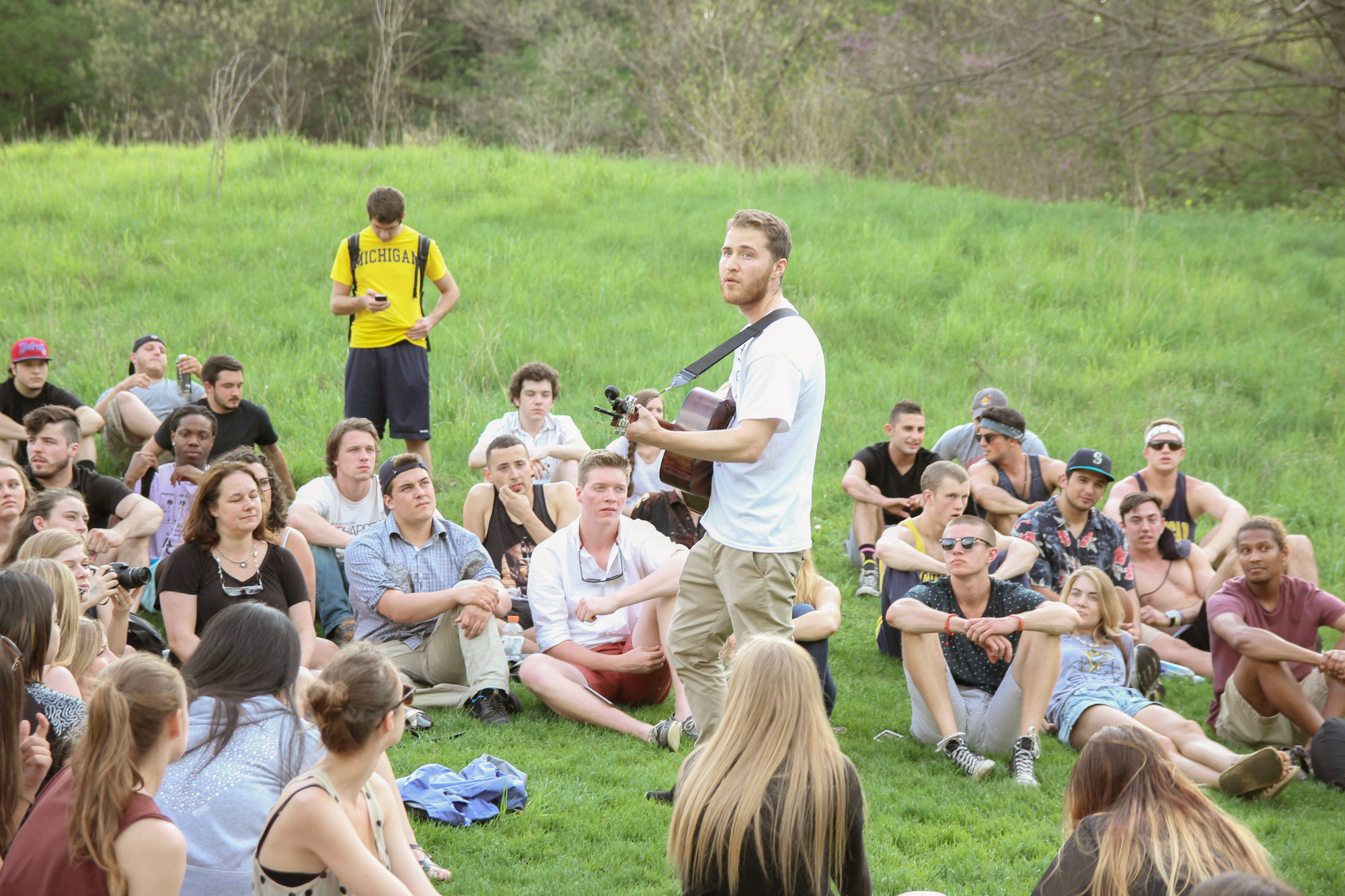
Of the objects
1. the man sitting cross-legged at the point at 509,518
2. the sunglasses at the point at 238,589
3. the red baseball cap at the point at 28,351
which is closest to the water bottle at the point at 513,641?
the man sitting cross-legged at the point at 509,518

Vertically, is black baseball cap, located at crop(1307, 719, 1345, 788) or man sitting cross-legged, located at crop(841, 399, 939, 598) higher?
man sitting cross-legged, located at crop(841, 399, 939, 598)

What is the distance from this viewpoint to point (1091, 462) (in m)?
6.46

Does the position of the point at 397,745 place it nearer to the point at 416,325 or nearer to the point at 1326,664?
the point at 416,325

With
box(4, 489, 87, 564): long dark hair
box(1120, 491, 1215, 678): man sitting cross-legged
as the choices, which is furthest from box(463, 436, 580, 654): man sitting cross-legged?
box(1120, 491, 1215, 678): man sitting cross-legged

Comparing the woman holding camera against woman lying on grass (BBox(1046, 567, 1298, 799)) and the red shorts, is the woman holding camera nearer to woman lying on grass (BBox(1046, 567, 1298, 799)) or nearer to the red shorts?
the red shorts

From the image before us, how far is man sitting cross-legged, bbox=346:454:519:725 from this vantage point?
5.45 m

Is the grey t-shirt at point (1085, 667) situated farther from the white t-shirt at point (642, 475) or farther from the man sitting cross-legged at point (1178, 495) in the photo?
the white t-shirt at point (642, 475)

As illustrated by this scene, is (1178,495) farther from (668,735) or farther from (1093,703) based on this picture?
(668,735)

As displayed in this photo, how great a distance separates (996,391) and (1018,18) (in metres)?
10.8

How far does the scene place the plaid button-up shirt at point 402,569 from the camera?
5.57m

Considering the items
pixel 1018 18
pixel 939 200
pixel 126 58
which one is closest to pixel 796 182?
pixel 939 200

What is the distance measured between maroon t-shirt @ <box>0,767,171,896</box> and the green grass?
319 cm

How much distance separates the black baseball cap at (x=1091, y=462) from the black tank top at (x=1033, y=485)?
1.04 metres

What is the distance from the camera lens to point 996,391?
323 inches
